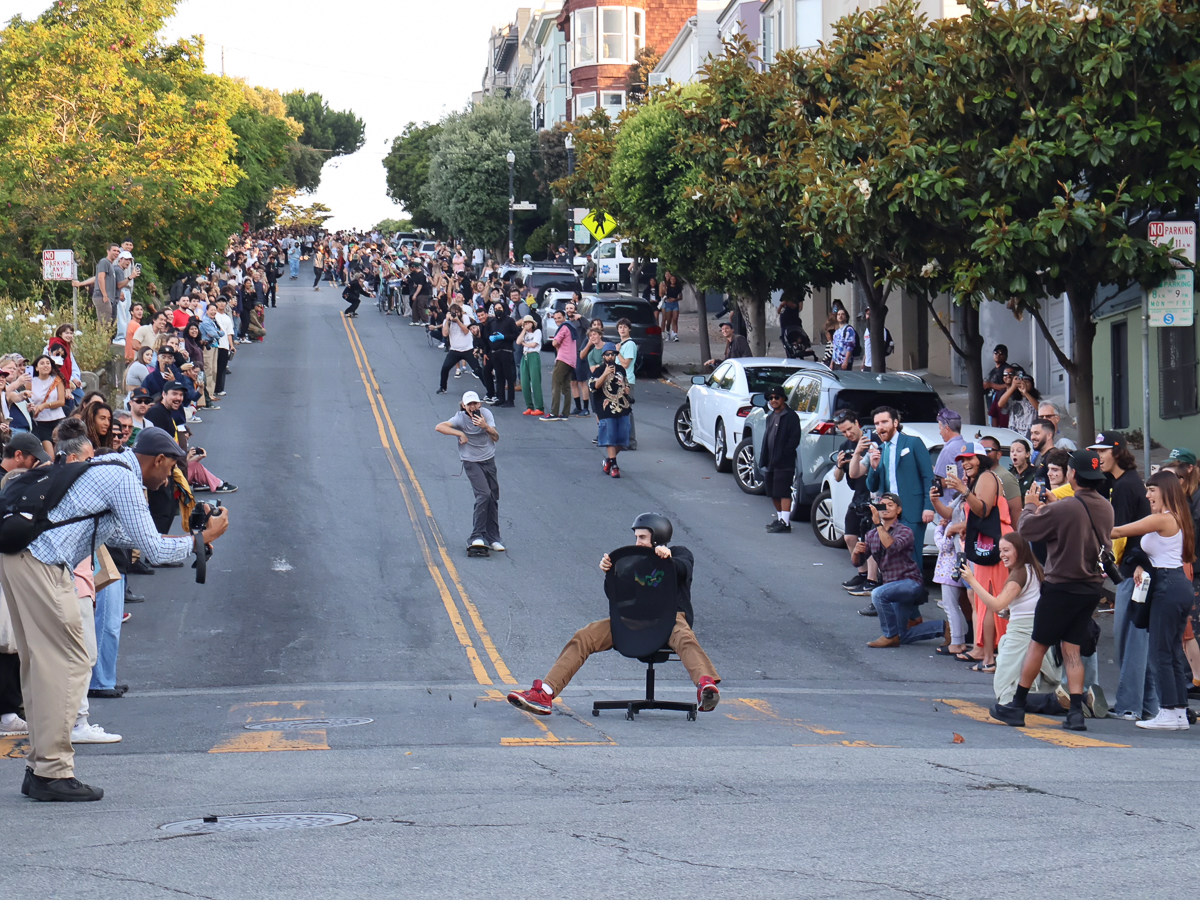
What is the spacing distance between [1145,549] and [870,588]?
473 centimetres

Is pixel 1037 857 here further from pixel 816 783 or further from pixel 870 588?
pixel 870 588

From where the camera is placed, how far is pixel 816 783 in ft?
24.4

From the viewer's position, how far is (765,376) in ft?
66.3

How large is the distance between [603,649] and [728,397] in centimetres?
1144

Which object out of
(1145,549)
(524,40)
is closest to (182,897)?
(1145,549)

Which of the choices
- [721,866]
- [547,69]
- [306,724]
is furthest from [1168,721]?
[547,69]

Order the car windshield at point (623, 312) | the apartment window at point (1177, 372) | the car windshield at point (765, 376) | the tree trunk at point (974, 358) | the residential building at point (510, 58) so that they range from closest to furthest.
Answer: the tree trunk at point (974, 358) < the car windshield at point (765, 376) < the apartment window at point (1177, 372) < the car windshield at point (623, 312) < the residential building at point (510, 58)

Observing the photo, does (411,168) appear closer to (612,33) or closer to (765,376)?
(612,33)

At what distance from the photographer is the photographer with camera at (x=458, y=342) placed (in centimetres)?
2730

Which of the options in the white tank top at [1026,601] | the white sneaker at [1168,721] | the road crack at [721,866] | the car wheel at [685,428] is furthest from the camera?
the car wheel at [685,428]

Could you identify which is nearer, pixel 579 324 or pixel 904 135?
pixel 904 135

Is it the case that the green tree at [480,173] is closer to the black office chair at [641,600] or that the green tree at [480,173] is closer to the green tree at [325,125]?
the green tree at [325,125]

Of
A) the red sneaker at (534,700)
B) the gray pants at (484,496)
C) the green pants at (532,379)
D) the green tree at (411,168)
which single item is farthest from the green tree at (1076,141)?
the green tree at (411,168)

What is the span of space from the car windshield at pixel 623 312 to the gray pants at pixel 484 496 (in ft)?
51.6
